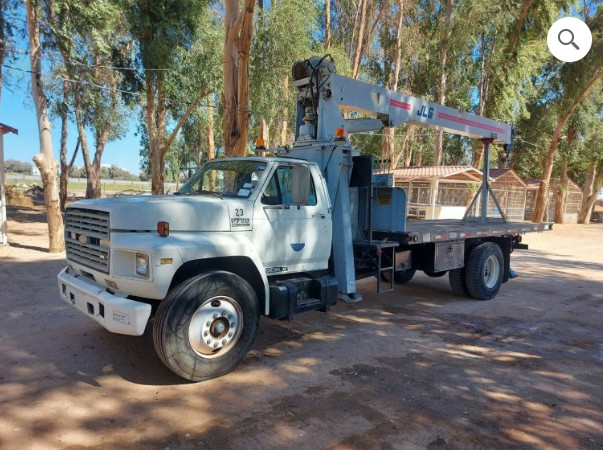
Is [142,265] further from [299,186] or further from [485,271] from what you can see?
[485,271]

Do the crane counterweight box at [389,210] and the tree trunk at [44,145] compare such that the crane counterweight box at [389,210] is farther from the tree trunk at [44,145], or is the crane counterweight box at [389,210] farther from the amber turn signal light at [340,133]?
the tree trunk at [44,145]

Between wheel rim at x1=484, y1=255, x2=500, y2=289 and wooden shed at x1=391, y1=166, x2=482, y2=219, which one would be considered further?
wooden shed at x1=391, y1=166, x2=482, y2=219

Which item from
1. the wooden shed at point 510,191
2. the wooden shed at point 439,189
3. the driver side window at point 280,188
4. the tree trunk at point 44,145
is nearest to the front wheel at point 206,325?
the driver side window at point 280,188

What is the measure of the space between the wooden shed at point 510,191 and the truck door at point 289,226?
26.8 meters

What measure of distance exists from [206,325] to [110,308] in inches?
34.4

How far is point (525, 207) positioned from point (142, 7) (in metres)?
31.0

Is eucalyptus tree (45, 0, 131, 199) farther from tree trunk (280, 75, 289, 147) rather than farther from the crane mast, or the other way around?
the crane mast

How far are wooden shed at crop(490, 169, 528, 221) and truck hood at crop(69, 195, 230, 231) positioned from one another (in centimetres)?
2820

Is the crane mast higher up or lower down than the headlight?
higher up

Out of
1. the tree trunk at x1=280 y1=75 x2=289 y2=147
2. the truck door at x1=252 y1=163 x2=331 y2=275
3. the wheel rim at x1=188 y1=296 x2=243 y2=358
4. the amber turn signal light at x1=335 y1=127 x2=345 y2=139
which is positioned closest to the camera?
the wheel rim at x1=188 y1=296 x2=243 y2=358

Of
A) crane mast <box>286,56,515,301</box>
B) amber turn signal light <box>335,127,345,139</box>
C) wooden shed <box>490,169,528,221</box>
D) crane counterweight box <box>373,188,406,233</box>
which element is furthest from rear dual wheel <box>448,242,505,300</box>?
wooden shed <box>490,169,528,221</box>

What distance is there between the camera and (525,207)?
3534cm

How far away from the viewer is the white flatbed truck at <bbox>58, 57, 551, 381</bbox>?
4.11 m

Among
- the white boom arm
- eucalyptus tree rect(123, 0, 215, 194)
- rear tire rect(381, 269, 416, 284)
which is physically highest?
eucalyptus tree rect(123, 0, 215, 194)
